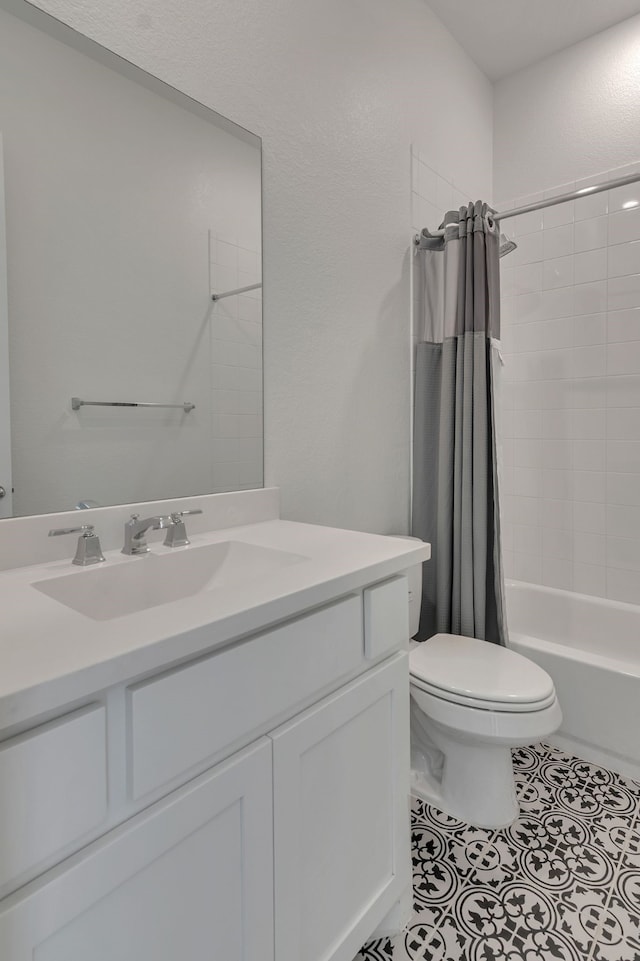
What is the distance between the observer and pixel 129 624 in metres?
0.69

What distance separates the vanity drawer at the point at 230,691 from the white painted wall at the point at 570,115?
8.07ft

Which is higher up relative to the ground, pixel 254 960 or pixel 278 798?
pixel 278 798

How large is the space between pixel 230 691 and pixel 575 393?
2.24m

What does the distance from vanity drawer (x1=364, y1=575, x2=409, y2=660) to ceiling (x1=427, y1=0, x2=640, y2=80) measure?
7.96ft

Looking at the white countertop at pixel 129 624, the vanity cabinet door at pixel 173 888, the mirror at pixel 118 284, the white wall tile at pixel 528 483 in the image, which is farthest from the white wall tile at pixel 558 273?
the vanity cabinet door at pixel 173 888

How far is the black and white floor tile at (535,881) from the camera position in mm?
1182

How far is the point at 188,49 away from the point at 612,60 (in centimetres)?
200

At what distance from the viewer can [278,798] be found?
0.85 meters

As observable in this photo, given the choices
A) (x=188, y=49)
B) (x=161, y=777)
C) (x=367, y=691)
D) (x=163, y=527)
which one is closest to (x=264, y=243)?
(x=188, y=49)

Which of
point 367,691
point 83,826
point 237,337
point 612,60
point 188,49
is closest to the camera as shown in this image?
point 83,826

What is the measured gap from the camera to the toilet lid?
4.71 feet

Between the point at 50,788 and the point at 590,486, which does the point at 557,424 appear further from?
the point at 50,788

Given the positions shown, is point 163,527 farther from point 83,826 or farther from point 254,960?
point 254,960

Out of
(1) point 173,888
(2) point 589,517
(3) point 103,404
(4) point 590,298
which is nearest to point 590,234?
(4) point 590,298
